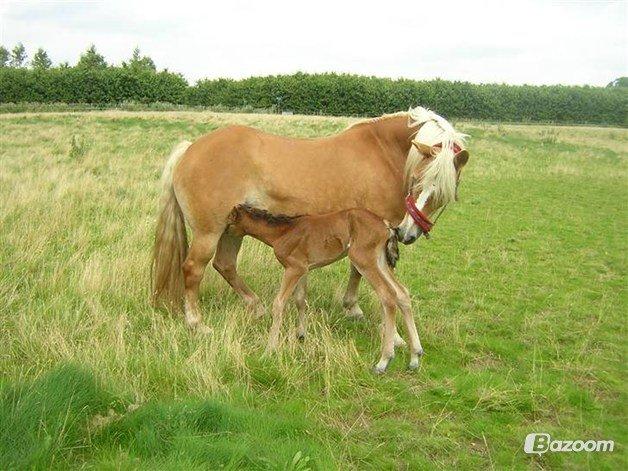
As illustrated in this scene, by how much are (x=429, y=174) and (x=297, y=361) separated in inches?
82.0

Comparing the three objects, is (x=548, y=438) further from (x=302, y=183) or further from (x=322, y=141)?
(x=322, y=141)

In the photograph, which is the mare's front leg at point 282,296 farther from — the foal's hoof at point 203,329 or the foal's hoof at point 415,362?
the foal's hoof at point 415,362

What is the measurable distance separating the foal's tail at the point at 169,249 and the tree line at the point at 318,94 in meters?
45.5

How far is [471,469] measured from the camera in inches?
129

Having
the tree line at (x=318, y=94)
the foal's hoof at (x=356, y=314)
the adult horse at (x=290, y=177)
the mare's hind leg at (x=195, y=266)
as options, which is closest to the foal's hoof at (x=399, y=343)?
the foal's hoof at (x=356, y=314)

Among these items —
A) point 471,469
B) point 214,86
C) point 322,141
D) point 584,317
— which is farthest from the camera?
point 214,86

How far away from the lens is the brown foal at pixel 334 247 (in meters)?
4.83

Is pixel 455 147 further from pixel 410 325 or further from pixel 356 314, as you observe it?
pixel 356 314

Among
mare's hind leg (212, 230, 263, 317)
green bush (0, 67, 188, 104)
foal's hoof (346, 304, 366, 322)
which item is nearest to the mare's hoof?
foal's hoof (346, 304, 366, 322)

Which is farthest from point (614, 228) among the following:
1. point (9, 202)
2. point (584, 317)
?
point (9, 202)

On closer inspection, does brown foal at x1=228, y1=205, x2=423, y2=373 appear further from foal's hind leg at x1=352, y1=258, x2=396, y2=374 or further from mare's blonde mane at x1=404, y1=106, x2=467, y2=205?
mare's blonde mane at x1=404, y1=106, x2=467, y2=205

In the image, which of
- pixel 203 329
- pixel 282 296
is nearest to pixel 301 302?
pixel 282 296

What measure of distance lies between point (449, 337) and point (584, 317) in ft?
6.64

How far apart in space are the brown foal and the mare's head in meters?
0.26
